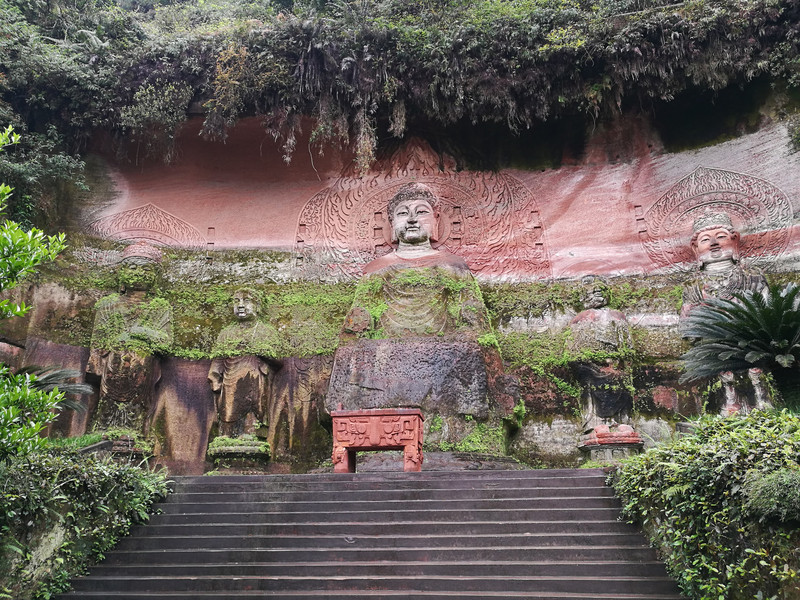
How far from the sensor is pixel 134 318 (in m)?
11.3

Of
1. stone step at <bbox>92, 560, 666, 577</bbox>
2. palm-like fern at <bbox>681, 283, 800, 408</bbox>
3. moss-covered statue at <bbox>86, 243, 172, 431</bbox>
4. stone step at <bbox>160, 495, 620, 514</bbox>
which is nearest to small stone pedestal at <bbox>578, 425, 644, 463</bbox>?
palm-like fern at <bbox>681, 283, 800, 408</bbox>

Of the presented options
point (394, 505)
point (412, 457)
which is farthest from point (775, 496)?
point (412, 457)

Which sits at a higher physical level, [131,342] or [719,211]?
[719,211]

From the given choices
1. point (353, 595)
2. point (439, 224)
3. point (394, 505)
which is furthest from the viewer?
point (439, 224)

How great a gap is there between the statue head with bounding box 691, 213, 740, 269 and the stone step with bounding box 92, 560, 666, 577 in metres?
7.04

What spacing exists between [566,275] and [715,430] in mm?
6986

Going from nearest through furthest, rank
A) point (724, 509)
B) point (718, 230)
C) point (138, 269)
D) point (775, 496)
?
1. point (775, 496)
2. point (724, 509)
3. point (718, 230)
4. point (138, 269)

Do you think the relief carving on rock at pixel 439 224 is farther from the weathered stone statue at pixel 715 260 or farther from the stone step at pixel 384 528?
the stone step at pixel 384 528

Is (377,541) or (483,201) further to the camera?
(483,201)

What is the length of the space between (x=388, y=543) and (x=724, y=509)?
2590 mm

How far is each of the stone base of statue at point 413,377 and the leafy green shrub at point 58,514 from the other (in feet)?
11.3

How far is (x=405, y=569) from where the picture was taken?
5.62 m

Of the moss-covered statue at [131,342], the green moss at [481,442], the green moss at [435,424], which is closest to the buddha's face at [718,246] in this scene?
the green moss at [481,442]

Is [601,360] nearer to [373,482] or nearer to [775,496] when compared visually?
[373,482]
